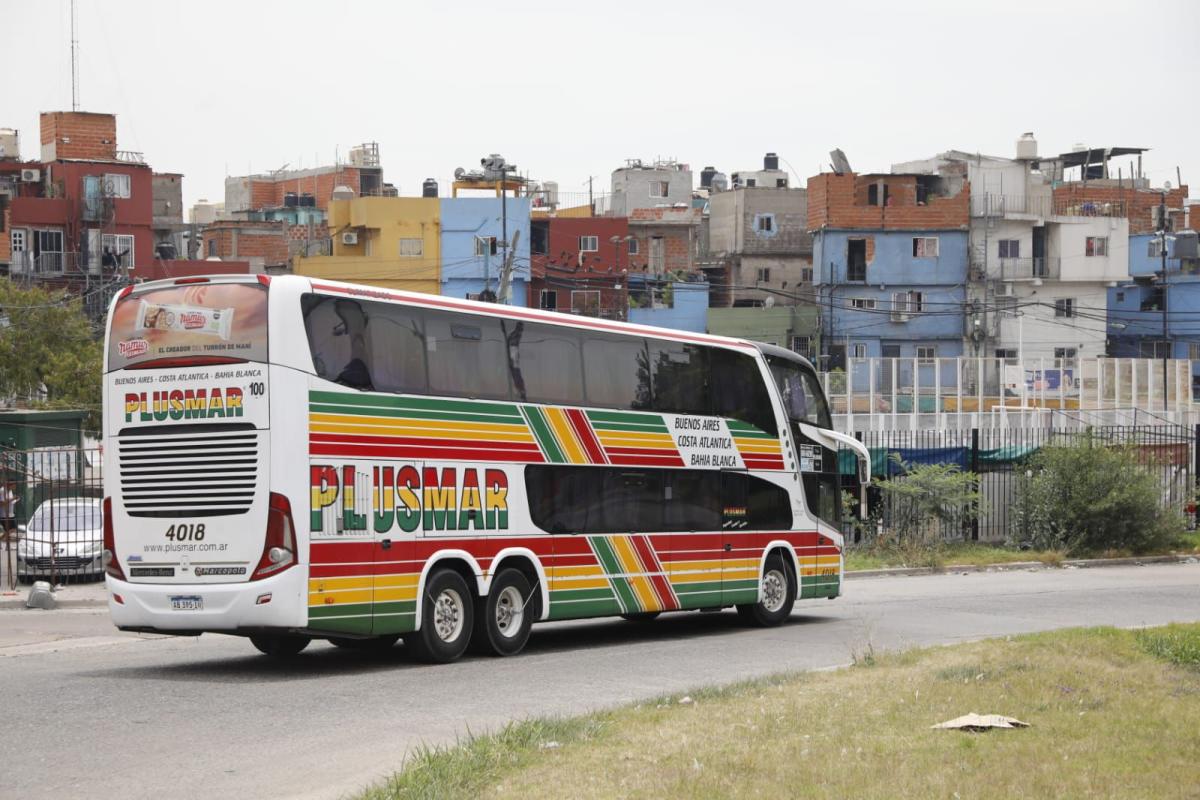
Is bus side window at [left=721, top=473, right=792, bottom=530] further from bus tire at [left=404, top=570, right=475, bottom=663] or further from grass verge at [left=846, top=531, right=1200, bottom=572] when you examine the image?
grass verge at [left=846, top=531, right=1200, bottom=572]

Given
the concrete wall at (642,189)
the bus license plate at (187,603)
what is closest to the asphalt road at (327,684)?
the bus license plate at (187,603)

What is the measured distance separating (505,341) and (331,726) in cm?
622

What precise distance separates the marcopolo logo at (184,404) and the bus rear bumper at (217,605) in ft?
5.12

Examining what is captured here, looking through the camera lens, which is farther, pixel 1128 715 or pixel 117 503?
pixel 117 503

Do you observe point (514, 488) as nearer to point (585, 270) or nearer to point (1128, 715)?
point (1128, 715)

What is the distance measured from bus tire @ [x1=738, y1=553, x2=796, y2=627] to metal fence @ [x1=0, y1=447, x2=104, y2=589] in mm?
11140

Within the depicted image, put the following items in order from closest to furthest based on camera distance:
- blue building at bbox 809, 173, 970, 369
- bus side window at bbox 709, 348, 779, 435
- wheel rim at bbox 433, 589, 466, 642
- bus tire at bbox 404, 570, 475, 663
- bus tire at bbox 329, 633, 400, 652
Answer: bus tire at bbox 404, 570, 475, 663
wheel rim at bbox 433, 589, 466, 642
bus tire at bbox 329, 633, 400, 652
bus side window at bbox 709, 348, 779, 435
blue building at bbox 809, 173, 970, 369

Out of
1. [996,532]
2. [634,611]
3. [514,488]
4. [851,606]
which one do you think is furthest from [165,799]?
[996,532]

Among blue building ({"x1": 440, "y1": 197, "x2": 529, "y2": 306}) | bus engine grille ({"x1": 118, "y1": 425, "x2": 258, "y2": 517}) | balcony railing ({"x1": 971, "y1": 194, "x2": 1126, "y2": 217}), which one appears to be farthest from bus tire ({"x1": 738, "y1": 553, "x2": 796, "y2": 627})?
balcony railing ({"x1": 971, "y1": 194, "x2": 1126, "y2": 217})

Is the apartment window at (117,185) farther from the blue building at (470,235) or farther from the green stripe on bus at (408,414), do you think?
the green stripe on bus at (408,414)

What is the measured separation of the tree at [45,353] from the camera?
175 ft

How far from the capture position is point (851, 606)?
964 inches

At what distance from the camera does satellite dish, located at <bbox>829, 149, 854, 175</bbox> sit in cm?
8879

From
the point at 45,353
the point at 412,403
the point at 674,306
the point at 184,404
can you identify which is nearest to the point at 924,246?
the point at 674,306
